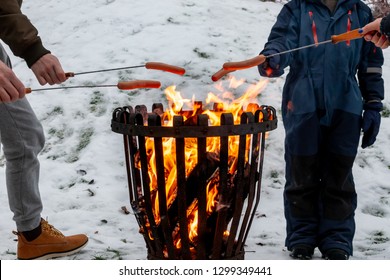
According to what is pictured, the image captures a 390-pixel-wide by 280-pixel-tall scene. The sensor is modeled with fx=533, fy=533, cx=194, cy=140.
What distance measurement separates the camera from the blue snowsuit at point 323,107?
3520mm

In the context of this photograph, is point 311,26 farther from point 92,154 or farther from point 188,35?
point 188,35

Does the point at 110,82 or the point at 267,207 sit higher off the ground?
the point at 110,82

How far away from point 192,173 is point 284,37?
1.28 m

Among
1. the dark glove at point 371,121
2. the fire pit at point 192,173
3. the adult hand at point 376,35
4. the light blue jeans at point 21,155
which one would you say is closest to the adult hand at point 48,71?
the light blue jeans at point 21,155

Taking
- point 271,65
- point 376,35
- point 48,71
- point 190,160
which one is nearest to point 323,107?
point 271,65

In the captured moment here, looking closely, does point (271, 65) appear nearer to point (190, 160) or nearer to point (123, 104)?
point (190, 160)

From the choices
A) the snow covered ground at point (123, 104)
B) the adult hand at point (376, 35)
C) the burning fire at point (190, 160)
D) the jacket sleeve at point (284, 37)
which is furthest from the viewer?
the snow covered ground at point (123, 104)

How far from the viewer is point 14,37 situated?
10.6 ft

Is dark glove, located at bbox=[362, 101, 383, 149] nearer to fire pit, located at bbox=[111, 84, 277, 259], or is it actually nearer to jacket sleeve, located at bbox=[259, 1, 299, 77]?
jacket sleeve, located at bbox=[259, 1, 299, 77]

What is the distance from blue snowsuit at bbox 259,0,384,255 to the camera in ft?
11.5

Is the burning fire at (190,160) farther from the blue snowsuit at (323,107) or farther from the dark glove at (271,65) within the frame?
the blue snowsuit at (323,107)

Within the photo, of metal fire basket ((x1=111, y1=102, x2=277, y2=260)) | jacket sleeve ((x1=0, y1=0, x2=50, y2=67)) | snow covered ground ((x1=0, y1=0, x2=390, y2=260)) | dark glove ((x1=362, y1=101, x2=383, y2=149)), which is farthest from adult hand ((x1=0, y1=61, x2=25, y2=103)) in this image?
dark glove ((x1=362, y1=101, x2=383, y2=149))

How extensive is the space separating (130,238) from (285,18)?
1.96 meters

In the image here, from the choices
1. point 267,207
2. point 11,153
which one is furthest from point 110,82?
point 11,153
